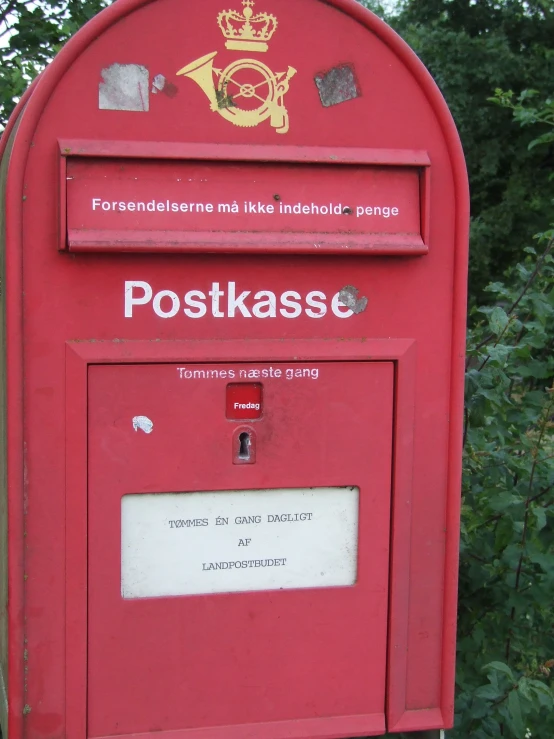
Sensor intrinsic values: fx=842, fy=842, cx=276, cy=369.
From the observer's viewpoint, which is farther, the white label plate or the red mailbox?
the white label plate

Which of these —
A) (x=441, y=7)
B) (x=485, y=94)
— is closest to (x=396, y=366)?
(x=485, y=94)

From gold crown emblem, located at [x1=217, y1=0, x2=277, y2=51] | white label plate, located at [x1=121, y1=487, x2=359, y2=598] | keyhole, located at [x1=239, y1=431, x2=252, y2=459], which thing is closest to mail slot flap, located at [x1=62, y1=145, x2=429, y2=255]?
gold crown emblem, located at [x1=217, y1=0, x2=277, y2=51]

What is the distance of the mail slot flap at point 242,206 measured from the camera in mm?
1594

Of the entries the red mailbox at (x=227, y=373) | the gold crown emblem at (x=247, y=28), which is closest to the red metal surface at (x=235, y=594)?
the red mailbox at (x=227, y=373)

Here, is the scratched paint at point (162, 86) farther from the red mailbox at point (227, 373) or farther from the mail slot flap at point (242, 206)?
the mail slot flap at point (242, 206)

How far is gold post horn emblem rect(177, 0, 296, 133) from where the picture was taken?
165 cm

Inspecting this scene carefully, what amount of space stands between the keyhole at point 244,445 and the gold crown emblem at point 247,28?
77 centimetres

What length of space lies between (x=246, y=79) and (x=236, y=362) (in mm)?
562

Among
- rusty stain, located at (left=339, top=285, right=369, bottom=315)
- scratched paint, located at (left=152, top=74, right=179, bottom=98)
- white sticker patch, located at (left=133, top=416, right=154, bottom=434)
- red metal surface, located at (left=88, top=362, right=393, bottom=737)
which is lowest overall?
red metal surface, located at (left=88, top=362, right=393, bottom=737)

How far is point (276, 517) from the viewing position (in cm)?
177

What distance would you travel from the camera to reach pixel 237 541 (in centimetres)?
177

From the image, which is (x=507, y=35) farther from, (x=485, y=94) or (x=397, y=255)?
(x=397, y=255)

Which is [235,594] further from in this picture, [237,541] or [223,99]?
[223,99]

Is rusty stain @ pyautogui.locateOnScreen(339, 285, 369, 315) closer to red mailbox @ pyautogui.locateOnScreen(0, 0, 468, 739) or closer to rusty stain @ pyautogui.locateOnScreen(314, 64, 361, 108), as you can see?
red mailbox @ pyautogui.locateOnScreen(0, 0, 468, 739)
